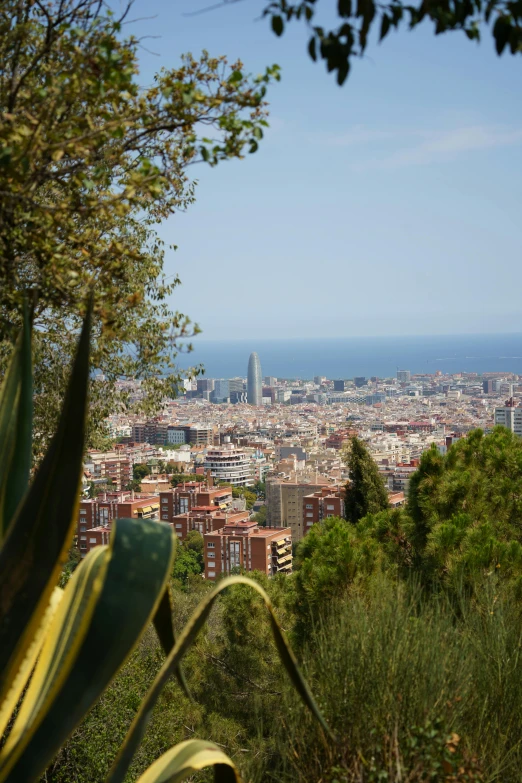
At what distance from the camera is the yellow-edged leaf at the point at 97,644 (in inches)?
46.2

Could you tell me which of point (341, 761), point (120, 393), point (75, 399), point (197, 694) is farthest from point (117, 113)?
point (197, 694)

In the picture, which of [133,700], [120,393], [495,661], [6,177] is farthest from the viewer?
[133,700]

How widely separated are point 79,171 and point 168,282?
279 centimetres

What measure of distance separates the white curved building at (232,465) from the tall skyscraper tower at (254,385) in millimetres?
57486

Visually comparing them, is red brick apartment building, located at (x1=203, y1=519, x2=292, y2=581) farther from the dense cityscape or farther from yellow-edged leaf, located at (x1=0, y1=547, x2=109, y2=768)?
yellow-edged leaf, located at (x1=0, y1=547, x2=109, y2=768)

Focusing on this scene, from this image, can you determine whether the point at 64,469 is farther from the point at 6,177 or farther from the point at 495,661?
the point at 495,661

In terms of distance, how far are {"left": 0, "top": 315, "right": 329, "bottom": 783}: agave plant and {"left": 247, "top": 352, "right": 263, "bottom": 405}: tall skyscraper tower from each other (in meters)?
110

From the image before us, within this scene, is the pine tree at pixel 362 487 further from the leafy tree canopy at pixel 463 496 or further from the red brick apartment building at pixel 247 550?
the red brick apartment building at pixel 247 550

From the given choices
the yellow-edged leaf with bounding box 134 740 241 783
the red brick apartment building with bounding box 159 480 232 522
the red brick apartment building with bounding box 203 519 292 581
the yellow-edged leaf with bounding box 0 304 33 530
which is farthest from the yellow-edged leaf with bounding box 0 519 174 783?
the red brick apartment building with bounding box 159 480 232 522

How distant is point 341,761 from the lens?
1977 mm

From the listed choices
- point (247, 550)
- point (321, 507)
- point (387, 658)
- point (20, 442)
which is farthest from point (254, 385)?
point (20, 442)

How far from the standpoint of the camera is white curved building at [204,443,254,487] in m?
52.1

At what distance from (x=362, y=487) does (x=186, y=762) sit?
8574 mm

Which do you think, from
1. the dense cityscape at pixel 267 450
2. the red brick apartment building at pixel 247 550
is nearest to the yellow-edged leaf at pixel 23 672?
the dense cityscape at pixel 267 450
